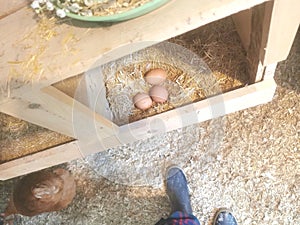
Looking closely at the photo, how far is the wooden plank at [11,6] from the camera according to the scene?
0.84m

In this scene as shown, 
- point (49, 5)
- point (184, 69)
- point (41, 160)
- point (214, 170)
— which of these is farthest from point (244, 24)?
point (41, 160)

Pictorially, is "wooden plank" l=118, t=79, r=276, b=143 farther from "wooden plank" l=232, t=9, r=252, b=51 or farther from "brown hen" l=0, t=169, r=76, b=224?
"brown hen" l=0, t=169, r=76, b=224

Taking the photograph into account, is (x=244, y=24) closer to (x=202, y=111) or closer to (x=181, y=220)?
(x=202, y=111)

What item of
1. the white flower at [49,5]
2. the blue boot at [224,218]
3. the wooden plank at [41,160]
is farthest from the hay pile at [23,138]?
the white flower at [49,5]

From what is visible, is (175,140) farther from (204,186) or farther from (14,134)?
(14,134)

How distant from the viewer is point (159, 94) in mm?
1253

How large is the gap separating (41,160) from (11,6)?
0.59m

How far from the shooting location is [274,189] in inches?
52.9

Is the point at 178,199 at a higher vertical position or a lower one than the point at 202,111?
lower

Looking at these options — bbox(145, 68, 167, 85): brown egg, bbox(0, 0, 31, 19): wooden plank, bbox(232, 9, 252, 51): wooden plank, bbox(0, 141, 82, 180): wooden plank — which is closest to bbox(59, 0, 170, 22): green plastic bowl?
bbox(0, 0, 31, 19): wooden plank

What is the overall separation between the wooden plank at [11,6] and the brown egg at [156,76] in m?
0.50

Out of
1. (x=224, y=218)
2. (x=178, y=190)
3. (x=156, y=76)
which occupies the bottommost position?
(x=224, y=218)

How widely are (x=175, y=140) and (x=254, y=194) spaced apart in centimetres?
29

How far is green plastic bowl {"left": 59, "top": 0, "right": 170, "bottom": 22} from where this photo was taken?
2.38 ft
